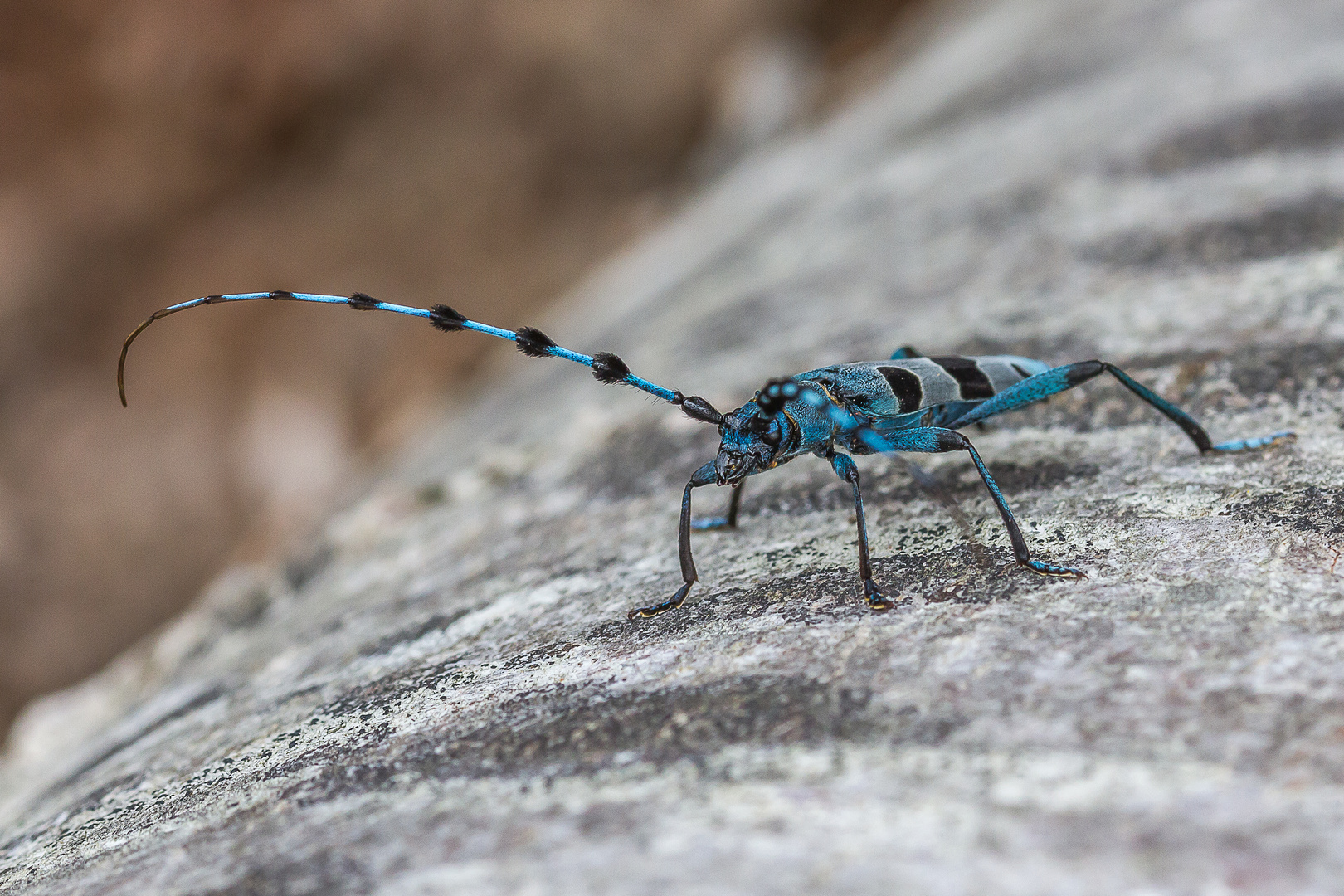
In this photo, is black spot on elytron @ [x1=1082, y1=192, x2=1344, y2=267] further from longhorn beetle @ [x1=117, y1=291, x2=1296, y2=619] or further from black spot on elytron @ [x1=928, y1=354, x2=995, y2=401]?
black spot on elytron @ [x1=928, y1=354, x2=995, y2=401]

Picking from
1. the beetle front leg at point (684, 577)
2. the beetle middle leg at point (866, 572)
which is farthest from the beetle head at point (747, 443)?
the beetle middle leg at point (866, 572)

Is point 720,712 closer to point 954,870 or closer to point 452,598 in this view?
point 954,870

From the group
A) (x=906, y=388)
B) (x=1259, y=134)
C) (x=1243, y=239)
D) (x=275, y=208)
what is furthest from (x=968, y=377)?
(x=275, y=208)

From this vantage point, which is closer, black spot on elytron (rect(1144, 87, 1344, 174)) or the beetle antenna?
the beetle antenna

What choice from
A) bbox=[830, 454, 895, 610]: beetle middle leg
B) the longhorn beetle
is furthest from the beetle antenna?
bbox=[830, 454, 895, 610]: beetle middle leg

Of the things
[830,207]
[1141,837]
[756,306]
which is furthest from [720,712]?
[830,207]
